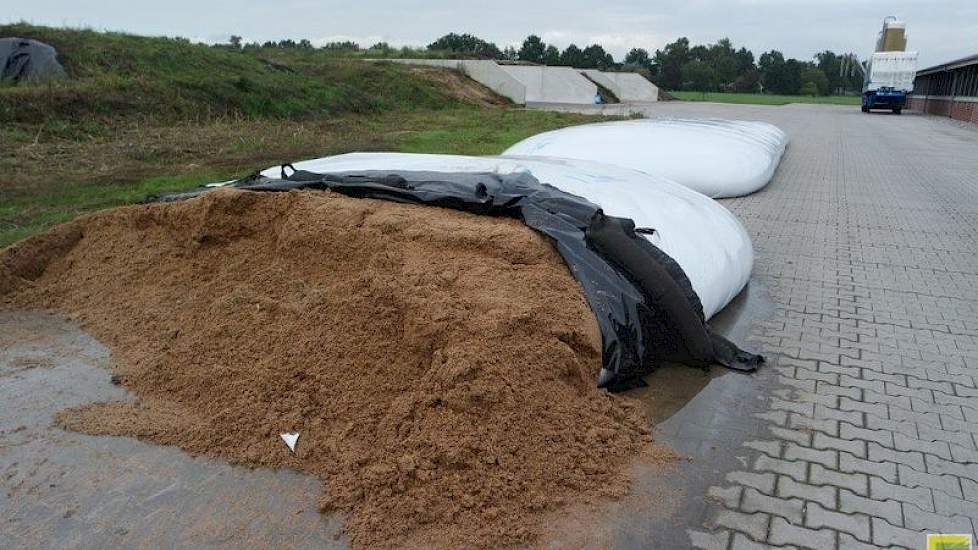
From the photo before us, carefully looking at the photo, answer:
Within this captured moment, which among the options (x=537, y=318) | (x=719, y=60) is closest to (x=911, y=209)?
(x=537, y=318)

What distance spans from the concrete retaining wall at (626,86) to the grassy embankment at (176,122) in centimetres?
2244

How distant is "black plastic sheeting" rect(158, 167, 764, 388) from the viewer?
147 inches

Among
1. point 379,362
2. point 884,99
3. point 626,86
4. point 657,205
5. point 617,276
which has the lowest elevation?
point 379,362

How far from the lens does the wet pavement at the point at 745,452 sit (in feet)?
8.72

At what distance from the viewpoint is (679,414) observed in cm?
357

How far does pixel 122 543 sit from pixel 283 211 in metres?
2.48

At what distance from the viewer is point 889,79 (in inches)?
1318

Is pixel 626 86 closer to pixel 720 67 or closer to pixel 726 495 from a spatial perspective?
pixel 720 67

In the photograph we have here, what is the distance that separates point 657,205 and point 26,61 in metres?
18.3

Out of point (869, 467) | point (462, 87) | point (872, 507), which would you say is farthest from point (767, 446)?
point (462, 87)

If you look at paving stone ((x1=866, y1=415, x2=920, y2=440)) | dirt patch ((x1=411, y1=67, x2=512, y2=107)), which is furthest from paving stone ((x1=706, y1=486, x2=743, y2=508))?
dirt patch ((x1=411, y1=67, x2=512, y2=107))

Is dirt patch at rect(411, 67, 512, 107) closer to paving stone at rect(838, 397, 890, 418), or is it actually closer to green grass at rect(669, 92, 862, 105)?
green grass at rect(669, 92, 862, 105)

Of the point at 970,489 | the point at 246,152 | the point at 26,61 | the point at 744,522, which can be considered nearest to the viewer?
the point at 744,522

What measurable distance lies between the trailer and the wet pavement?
1279 inches
